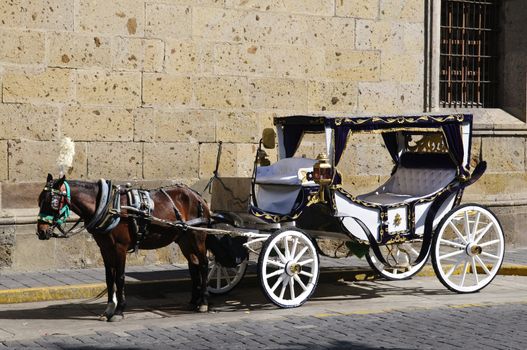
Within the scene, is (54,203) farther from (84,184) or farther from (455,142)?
(455,142)

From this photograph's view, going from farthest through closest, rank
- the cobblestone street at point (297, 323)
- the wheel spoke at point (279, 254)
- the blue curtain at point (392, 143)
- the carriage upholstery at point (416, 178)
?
the blue curtain at point (392, 143) < the carriage upholstery at point (416, 178) < the wheel spoke at point (279, 254) < the cobblestone street at point (297, 323)

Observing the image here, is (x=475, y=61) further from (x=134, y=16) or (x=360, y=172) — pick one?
(x=134, y=16)

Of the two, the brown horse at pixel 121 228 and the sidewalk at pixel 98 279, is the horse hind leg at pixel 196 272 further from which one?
the sidewalk at pixel 98 279

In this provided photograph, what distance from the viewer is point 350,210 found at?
10.6 metres

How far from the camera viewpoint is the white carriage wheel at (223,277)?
35.9 ft

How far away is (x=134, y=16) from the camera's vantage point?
42.1 ft

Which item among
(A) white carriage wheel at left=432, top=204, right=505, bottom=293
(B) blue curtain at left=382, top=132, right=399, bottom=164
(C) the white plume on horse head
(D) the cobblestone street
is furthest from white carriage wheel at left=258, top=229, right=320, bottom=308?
(B) blue curtain at left=382, top=132, right=399, bottom=164

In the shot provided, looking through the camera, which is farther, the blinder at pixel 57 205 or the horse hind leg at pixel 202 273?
the horse hind leg at pixel 202 273

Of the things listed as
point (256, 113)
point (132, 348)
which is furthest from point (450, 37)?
point (132, 348)

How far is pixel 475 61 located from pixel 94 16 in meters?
6.23

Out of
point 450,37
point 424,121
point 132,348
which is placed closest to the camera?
point 132,348

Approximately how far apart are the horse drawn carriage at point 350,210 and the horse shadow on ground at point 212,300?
0.63 ft

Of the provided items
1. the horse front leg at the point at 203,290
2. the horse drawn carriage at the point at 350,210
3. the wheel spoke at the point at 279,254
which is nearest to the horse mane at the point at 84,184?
the horse front leg at the point at 203,290

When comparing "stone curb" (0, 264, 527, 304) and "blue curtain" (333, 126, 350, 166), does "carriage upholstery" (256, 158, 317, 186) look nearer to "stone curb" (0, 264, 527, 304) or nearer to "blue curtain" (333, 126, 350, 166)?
"blue curtain" (333, 126, 350, 166)
